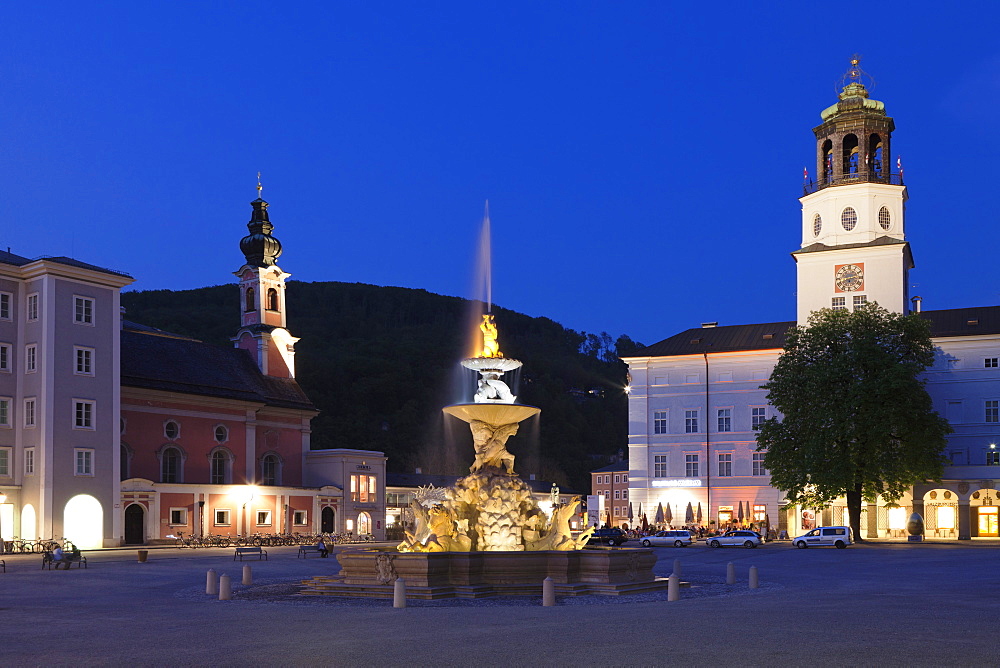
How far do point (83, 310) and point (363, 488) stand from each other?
22.9 metres

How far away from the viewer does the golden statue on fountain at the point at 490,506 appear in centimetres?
2352

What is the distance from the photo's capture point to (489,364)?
25.1 meters

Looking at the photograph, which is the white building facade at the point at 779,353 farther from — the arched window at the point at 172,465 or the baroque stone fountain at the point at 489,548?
the baroque stone fountain at the point at 489,548

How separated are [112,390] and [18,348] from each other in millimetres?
4545

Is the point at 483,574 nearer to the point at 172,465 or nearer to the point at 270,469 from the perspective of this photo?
the point at 172,465

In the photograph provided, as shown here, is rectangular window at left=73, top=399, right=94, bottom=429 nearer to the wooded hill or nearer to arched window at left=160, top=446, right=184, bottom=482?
arched window at left=160, top=446, right=184, bottom=482

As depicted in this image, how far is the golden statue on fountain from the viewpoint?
77.2 ft

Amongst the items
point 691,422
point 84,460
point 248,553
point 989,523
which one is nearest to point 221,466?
point 84,460

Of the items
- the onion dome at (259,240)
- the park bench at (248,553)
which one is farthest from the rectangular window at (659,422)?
the park bench at (248,553)

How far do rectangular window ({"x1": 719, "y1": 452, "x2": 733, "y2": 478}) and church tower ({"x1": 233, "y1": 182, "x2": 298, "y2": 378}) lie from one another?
91.0ft

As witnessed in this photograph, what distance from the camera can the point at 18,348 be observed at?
50.3 metres

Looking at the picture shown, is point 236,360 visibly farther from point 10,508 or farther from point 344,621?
point 344,621

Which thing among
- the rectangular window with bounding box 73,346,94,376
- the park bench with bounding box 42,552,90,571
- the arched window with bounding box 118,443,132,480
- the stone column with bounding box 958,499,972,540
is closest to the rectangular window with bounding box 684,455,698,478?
the stone column with bounding box 958,499,972,540

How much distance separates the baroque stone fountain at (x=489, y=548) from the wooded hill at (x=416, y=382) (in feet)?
218
